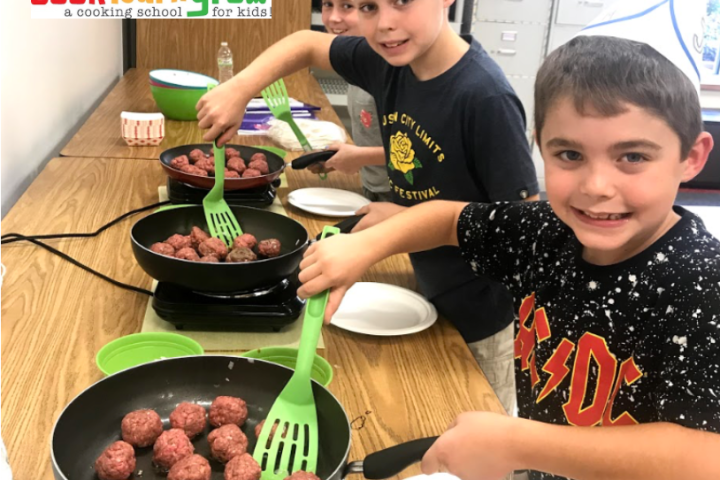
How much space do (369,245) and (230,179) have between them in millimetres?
616

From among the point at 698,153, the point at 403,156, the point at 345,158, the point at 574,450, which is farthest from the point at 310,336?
the point at 345,158

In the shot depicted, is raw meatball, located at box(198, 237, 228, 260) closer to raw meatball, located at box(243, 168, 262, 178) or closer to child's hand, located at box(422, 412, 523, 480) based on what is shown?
raw meatball, located at box(243, 168, 262, 178)

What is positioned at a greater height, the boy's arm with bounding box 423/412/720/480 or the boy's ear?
the boy's ear

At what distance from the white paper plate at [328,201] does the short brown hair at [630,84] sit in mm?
809

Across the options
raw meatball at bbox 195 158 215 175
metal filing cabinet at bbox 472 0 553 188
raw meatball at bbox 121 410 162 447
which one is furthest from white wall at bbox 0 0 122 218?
metal filing cabinet at bbox 472 0 553 188

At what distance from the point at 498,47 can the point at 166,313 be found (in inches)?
140

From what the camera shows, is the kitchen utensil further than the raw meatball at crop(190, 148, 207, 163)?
Yes

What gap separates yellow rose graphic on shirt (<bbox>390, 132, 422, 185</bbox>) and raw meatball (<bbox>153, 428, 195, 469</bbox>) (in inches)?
29.4

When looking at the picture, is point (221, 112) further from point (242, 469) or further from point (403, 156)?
point (242, 469)

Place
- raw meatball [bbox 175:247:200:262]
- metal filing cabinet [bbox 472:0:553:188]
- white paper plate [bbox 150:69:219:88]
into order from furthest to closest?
1. metal filing cabinet [bbox 472:0:553:188]
2. white paper plate [bbox 150:69:219:88]
3. raw meatball [bbox 175:247:200:262]

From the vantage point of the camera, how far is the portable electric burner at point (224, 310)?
1.08 m

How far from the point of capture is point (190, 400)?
917mm

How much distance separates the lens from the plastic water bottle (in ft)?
9.42

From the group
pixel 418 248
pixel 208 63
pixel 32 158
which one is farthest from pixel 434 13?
pixel 208 63
